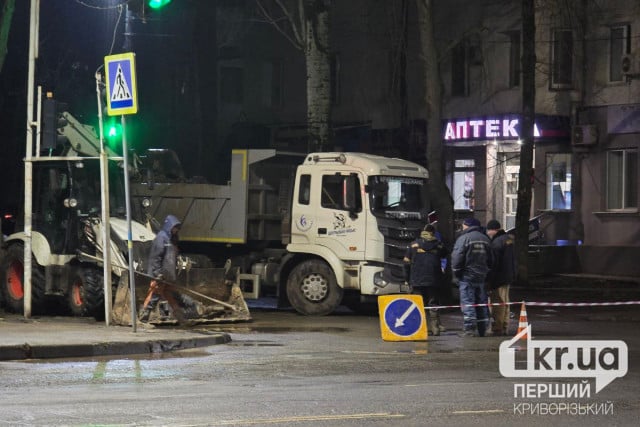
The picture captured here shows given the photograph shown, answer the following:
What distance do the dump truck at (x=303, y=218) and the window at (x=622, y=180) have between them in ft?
44.4

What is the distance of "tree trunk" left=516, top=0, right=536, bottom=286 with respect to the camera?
30516mm

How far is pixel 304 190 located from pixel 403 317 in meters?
5.54

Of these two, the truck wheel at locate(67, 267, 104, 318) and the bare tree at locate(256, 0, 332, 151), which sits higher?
the bare tree at locate(256, 0, 332, 151)

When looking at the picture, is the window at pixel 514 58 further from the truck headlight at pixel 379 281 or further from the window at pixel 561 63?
the truck headlight at pixel 379 281

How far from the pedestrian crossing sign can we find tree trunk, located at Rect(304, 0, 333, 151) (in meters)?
10.6

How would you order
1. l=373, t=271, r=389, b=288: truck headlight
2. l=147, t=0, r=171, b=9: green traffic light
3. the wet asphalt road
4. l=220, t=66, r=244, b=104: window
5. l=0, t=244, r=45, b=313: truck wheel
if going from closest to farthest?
the wet asphalt road → l=147, t=0, r=171, b=9: green traffic light → l=373, t=271, r=389, b=288: truck headlight → l=0, t=244, r=45, b=313: truck wheel → l=220, t=66, r=244, b=104: window

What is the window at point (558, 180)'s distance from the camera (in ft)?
123

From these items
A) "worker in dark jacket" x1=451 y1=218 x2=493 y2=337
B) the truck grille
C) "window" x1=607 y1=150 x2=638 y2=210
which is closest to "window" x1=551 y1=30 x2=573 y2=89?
"window" x1=607 y1=150 x2=638 y2=210

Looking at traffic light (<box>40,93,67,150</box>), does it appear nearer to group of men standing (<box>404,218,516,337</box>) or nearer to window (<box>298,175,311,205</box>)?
window (<box>298,175,311,205</box>)

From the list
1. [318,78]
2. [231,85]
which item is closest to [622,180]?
[318,78]

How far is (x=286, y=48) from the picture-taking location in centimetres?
4750

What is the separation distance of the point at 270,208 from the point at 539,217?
50.4ft

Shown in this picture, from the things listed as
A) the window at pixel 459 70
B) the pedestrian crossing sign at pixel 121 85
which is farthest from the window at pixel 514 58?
the pedestrian crossing sign at pixel 121 85

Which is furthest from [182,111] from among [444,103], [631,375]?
[631,375]
